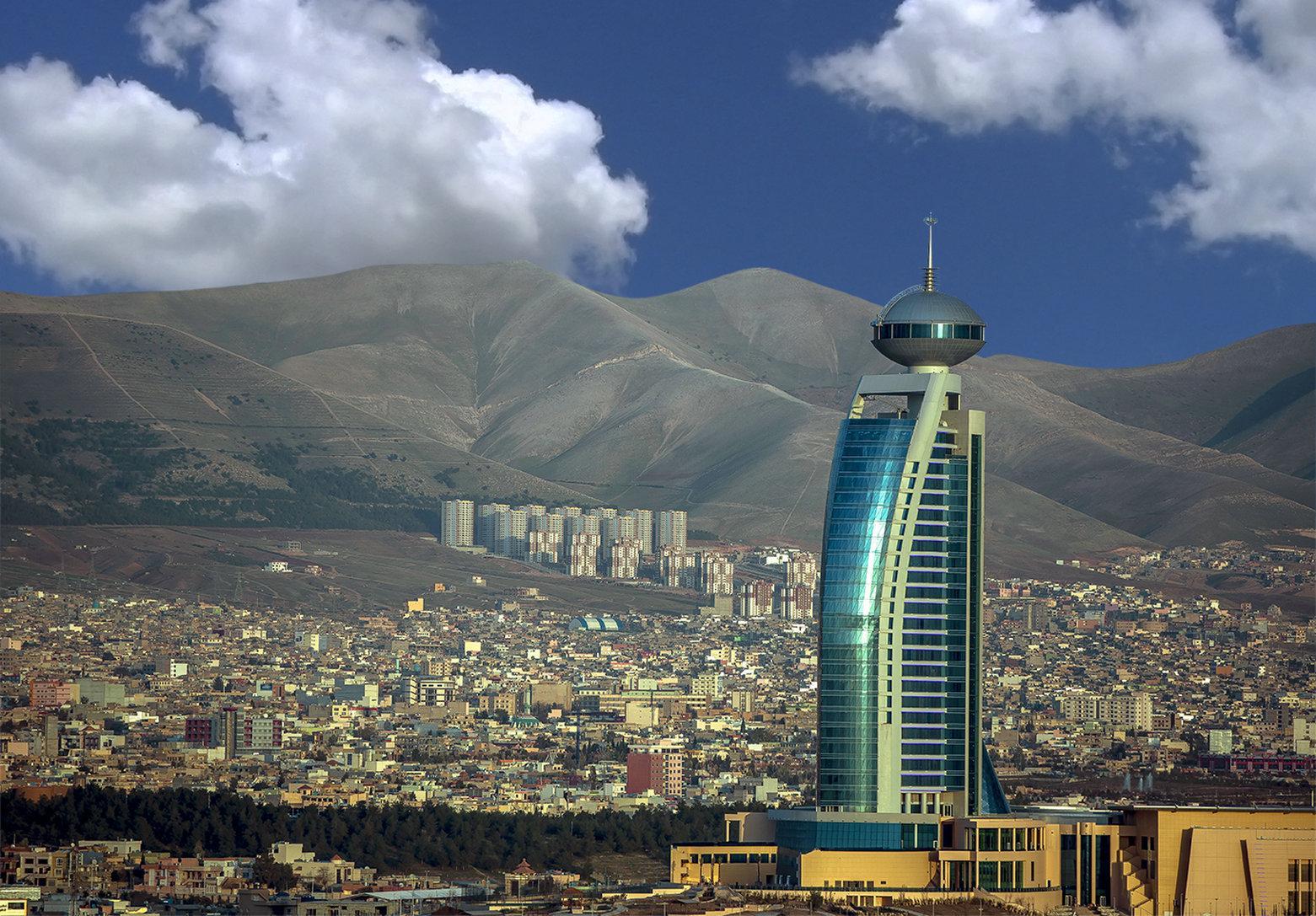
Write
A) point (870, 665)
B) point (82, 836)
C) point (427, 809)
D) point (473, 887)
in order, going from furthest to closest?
point (427, 809), point (82, 836), point (473, 887), point (870, 665)

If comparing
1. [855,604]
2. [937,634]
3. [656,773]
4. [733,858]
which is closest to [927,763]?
[937,634]

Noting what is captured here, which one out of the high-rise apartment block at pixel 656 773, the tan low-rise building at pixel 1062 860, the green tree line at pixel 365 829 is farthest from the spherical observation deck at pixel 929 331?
the high-rise apartment block at pixel 656 773

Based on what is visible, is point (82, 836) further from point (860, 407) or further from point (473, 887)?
point (860, 407)

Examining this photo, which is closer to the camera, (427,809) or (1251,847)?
(1251,847)

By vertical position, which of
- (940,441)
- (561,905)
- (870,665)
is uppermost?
(940,441)

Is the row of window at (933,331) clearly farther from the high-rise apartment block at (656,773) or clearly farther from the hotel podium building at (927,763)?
the high-rise apartment block at (656,773)

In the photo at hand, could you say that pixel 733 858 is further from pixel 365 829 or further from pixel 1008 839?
pixel 365 829

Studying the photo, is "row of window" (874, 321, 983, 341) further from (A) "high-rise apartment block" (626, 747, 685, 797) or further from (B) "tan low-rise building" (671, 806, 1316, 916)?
(A) "high-rise apartment block" (626, 747, 685, 797)

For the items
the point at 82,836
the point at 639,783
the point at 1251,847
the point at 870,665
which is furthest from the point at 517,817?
the point at 1251,847
